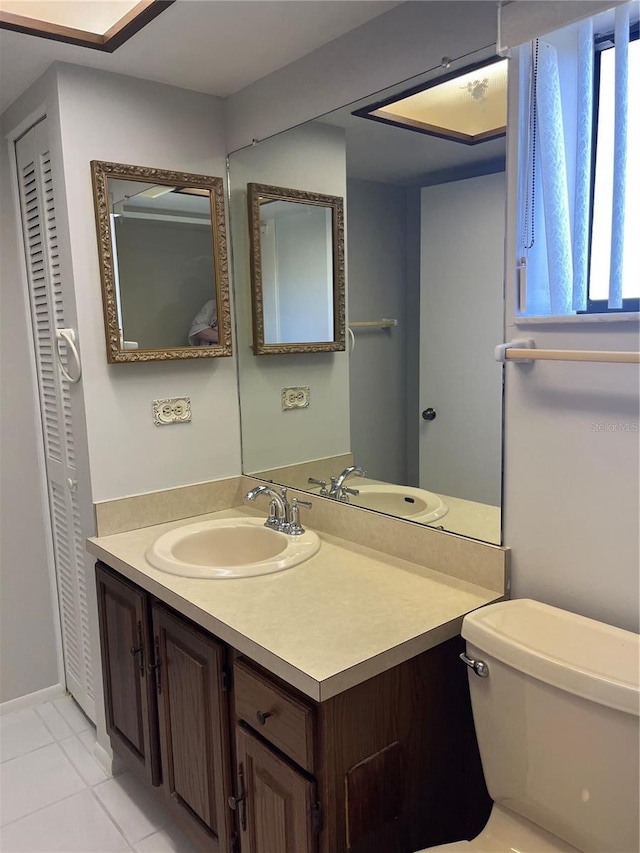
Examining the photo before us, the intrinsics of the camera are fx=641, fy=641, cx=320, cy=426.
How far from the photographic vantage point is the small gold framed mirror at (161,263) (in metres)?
1.96

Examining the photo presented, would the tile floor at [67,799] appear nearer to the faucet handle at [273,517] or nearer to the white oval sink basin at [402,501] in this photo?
the faucet handle at [273,517]

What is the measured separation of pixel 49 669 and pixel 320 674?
1.87m

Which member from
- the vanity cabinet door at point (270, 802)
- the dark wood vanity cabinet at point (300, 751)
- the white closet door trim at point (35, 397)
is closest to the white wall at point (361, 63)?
the white closet door trim at point (35, 397)

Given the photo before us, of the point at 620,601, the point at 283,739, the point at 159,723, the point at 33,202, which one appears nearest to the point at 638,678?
the point at 620,601

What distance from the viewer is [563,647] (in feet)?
3.99

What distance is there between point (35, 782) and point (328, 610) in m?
1.45

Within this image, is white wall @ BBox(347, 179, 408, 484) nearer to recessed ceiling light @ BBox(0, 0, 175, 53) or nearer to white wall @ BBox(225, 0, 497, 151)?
white wall @ BBox(225, 0, 497, 151)

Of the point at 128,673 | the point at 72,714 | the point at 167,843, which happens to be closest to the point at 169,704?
the point at 128,673

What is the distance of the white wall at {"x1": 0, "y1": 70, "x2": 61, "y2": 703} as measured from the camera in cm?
235

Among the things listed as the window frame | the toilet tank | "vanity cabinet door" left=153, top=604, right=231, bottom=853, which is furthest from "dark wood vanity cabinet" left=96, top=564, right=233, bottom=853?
the window frame

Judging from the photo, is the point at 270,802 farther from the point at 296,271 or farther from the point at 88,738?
the point at 296,271

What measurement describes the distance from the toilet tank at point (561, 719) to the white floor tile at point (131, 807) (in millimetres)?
1185

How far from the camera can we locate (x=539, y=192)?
1.36 meters

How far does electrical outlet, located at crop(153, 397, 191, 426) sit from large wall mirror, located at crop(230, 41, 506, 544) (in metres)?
0.33
